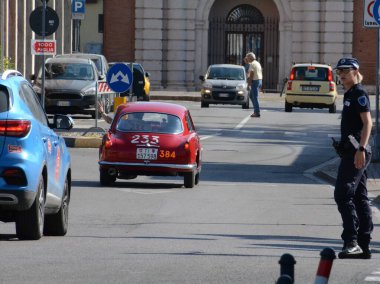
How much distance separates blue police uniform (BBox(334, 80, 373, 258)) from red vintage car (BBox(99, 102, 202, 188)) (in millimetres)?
9391

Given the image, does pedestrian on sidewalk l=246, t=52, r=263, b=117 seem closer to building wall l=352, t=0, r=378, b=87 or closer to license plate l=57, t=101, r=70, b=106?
license plate l=57, t=101, r=70, b=106

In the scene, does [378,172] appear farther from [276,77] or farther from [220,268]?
[276,77]

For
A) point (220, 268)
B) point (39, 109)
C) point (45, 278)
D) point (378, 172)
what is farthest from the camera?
point (378, 172)

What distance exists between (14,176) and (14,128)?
0.42 meters

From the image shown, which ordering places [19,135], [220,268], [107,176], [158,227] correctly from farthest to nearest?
1. [107,176]
2. [158,227]
3. [19,135]
4. [220,268]

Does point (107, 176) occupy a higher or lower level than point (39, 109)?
lower

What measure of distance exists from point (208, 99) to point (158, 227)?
3755cm

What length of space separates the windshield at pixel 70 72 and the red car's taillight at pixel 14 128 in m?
28.8

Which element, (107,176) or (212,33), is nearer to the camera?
(107,176)

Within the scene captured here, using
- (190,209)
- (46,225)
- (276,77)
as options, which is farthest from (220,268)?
(276,77)

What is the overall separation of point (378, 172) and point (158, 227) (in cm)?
1035

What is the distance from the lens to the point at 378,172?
2602 centimetres

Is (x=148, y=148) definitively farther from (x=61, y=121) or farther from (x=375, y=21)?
(x=61, y=121)

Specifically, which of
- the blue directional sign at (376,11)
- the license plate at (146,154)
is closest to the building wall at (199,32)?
the blue directional sign at (376,11)
